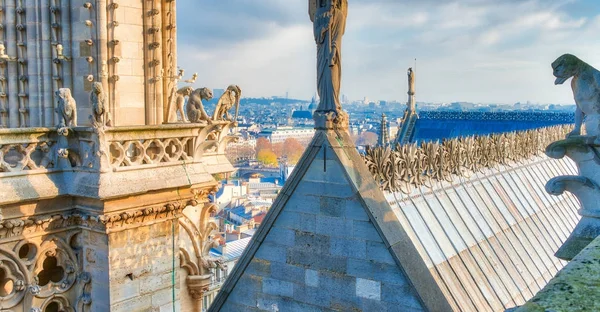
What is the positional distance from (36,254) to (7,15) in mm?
3755

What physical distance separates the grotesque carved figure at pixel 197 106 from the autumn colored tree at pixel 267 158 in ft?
441

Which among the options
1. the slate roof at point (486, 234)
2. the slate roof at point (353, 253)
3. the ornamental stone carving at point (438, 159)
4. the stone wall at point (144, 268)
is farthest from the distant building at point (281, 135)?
the slate roof at point (353, 253)

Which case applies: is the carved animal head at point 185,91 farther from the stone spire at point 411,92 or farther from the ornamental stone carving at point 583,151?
the stone spire at point 411,92

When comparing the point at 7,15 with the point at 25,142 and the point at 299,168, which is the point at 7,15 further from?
the point at 299,168

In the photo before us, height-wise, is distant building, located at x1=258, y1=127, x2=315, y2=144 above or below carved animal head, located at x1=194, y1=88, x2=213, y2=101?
below

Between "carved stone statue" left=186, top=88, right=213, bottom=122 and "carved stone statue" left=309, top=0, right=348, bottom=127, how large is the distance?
3839mm

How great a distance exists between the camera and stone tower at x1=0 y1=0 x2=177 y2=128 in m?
9.77

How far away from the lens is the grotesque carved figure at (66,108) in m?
8.67

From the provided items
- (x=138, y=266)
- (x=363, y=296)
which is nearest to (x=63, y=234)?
(x=138, y=266)

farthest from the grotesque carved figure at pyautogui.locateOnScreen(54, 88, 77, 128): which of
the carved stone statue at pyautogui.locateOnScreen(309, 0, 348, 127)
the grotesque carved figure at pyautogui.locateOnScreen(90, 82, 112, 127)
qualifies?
the carved stone statue at pyautogui.locateOnScreen(309, 0, 348, 127)

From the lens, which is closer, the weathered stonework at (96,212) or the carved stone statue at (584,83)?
the carved stone statue at (584,83)

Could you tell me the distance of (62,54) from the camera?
9.89 metres

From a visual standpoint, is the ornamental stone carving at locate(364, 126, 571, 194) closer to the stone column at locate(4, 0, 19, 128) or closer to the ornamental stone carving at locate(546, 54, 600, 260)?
the ornamental stone carving at locate(546, 54, 600, 260)

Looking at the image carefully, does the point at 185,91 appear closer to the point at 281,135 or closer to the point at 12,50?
the point at 12,50
